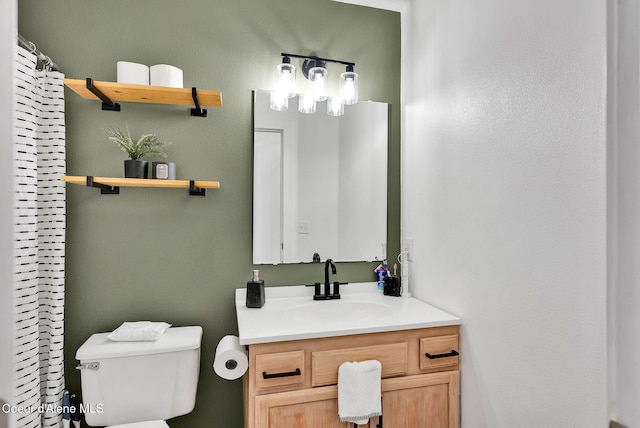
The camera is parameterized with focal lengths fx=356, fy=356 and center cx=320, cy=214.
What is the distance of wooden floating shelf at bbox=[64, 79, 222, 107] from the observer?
5.02 ft

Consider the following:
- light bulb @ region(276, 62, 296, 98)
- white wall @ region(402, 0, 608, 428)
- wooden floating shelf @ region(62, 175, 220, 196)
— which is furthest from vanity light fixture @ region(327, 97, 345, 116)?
wooden floating shelf @ region(62, 175, 220, 196)

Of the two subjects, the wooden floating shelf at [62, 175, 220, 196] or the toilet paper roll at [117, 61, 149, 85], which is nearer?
the wooden floating shelf at [62, 175, 220, 196]

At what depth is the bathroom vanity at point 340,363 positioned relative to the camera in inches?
52.6

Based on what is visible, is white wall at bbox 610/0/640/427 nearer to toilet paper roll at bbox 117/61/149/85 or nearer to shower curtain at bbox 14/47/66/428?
toilet paper roll at bbox 117/61/149/85

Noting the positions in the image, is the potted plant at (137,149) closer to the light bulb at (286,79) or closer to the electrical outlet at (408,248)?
the light bulb at (286,79)

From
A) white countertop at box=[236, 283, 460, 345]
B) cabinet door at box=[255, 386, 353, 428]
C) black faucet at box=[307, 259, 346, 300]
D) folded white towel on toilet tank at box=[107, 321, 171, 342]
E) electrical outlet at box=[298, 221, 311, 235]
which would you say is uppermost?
electrical outlet at box=[298, 221, 311, 235]

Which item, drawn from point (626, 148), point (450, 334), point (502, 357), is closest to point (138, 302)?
point (450, 334)

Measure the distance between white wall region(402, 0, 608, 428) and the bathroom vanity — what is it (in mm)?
106

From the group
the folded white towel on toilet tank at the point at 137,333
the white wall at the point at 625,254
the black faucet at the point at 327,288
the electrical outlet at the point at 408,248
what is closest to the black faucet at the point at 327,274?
the black faucet at the point at 327,288

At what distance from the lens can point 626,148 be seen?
1.62 ft

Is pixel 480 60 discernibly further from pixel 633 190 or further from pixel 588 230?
pixel 633 190

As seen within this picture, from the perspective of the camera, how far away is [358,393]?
1.36 metres

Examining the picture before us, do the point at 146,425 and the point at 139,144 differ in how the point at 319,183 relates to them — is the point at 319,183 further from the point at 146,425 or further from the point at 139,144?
the point at 146,425

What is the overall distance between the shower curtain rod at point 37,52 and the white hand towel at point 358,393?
1.83 m
